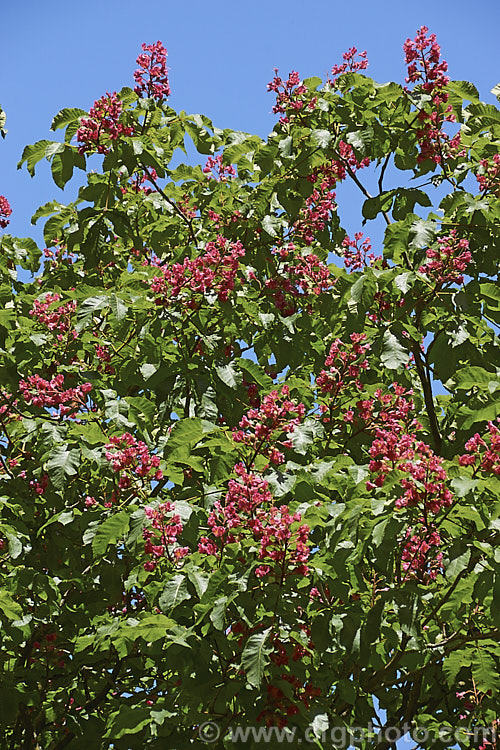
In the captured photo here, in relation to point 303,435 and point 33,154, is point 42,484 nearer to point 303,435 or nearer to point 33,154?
point 303,435

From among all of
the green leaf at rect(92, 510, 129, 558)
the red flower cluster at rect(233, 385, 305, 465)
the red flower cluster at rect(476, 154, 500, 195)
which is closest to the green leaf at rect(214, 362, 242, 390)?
the red flower cluster at rect(233, 385, 305, 465)

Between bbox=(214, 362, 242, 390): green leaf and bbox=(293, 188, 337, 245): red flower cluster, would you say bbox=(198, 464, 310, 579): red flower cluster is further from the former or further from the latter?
bbox=(293, 188, 337, 245): red flower cluster

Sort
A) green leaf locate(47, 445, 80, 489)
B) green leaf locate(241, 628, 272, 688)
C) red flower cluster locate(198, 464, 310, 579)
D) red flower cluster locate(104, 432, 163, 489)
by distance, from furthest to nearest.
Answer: green leaf locate(47, 445, 80, 489) < red flower cluster locate(104, 432, 163, 489) < red flower cluster locate(198, 464, 310, 579) < green leaf locate(241, 628, 272, 688)

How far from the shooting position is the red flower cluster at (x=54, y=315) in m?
5.20

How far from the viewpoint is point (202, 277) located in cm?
465

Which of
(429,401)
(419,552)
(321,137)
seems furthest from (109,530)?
(321,137)

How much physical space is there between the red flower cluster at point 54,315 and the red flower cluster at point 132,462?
60.0 inches

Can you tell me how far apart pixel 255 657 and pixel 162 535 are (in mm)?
784

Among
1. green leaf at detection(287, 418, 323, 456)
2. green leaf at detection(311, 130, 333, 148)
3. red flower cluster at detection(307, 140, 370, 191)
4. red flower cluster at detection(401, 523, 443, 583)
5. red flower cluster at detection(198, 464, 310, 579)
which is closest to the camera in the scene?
red flower cluster at detection(198, 464, 310, 579)

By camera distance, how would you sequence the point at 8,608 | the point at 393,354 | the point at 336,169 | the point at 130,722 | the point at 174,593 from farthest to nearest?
the point at 336,169
the point at 393,354
the point at 8,608
the point at 130,722
the point at 174,593

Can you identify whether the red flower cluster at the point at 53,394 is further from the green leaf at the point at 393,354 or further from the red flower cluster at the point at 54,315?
the green leaf at the point at 393,354

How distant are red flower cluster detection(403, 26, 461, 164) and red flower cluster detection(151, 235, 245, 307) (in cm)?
152

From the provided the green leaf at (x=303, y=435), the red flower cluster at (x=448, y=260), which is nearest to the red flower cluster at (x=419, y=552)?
the green leaf at (x=303, y=435)

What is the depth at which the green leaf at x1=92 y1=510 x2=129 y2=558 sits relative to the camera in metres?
3.80
